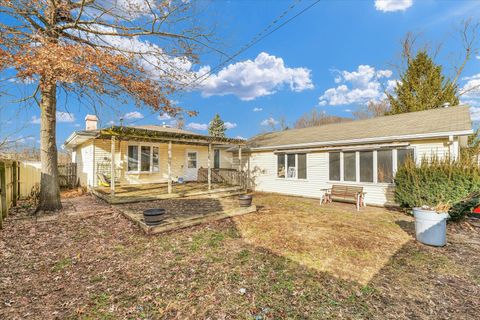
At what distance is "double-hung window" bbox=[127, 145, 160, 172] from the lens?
1194 cm

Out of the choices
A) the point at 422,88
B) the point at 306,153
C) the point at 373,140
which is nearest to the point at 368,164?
the point at 373,140

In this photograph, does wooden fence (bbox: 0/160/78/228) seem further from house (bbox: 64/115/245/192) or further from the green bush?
the green bush

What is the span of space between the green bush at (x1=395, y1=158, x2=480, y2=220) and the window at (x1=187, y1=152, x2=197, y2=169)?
11.3m

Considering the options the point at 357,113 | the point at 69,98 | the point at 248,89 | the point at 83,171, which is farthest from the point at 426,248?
the point at 357,113

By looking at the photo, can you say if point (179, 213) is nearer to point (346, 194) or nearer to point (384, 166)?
point (346, 194)

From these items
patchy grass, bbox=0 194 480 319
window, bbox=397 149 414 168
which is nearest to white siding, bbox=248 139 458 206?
window, bbox=397 149 414 168

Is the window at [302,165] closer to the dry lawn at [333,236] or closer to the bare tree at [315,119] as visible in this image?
the dry lawn at [333,236]

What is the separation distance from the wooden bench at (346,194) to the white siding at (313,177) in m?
0.41

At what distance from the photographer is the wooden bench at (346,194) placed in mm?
8470

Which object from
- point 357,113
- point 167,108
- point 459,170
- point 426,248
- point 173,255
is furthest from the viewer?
point 357,113

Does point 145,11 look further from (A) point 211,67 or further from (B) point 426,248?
(B) point 426,248

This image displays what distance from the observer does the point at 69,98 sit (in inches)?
277

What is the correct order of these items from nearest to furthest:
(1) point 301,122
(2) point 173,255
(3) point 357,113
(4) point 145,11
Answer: (2) point 173,255
(4) point 145,11
(3) point 357,113
(1) point 301,122

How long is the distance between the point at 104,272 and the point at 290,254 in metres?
3.24
